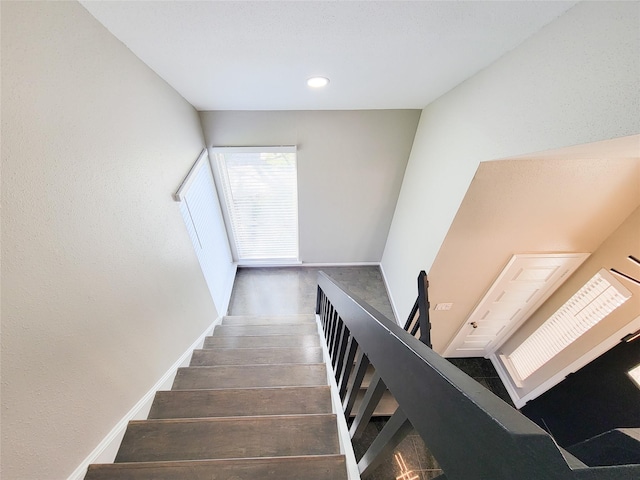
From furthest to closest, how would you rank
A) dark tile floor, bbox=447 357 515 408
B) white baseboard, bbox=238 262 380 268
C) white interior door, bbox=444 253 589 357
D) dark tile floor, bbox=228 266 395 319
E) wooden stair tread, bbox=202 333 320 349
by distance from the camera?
white baseboard, bbox=238 262 380 268 < dark tile floor, bbox=228 266 395 319 < dark tile floor, bbox=447 357 515 408 < wooden stair tread, bbox=202 333 320 349 < white interior door, bbox=444 253 589 357

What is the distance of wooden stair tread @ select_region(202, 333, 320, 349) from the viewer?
7.73 ft

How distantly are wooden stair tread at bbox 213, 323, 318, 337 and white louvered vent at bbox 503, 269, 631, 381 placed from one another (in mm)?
2084

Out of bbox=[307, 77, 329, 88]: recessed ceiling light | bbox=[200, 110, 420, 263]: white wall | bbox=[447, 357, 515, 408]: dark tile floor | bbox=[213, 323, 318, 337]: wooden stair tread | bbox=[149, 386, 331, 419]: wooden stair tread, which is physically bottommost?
bbox=[149, 386, 331, 419]: wooden stair tread

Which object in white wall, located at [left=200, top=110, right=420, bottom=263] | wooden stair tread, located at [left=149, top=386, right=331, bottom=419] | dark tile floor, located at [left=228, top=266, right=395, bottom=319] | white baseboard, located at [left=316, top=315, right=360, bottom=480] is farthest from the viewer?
dark tile floor, located at [left=228, top=266, right=395, bottom=319]

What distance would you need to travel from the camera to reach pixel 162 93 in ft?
5.65

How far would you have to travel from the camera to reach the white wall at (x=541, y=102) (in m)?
0.82

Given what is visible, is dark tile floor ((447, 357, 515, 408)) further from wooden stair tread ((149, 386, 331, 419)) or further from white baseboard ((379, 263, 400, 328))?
wooden stair tread ((149, 386, 331, 419))

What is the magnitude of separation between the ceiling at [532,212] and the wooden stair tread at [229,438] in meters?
1.43

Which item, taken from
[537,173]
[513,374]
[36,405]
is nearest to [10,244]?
[36,405]

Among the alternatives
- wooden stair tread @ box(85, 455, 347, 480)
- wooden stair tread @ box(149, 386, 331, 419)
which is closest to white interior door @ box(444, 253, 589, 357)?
wooden stair tread @ box(149, 386, 331, 419)

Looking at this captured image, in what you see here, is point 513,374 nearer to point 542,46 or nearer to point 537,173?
point 537,173

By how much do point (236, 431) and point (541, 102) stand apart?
207 cm

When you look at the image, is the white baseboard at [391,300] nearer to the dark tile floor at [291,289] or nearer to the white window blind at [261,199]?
the dark tile floor at [291,289]

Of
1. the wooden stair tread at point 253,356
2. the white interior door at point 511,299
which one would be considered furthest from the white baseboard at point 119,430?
the white interior door at point 511,299
